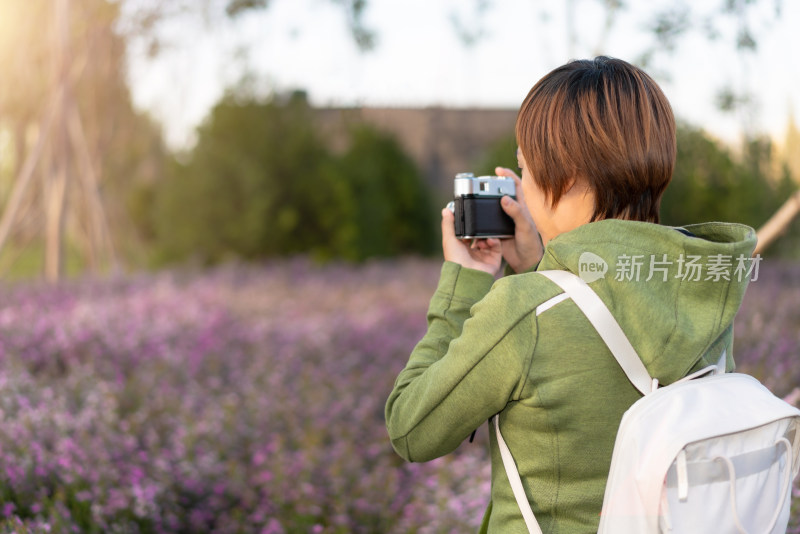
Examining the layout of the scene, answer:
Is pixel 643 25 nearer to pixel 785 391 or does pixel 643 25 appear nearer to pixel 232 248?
pixel 785 391

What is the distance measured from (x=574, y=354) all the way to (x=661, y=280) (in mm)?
Answer: 189

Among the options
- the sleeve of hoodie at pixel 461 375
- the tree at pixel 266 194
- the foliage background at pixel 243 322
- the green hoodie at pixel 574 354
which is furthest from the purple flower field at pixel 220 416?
the tree at pixel 266 194

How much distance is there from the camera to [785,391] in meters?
3.83

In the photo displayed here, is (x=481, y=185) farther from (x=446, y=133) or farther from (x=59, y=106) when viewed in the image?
(x=446, y=133)

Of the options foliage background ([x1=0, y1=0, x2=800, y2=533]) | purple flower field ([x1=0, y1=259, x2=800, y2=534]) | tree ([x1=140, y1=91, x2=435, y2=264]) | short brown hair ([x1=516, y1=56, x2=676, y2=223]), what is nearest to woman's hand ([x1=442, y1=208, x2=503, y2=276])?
short brown hair ([x1=516, y1=56, x2=676, y2=223])

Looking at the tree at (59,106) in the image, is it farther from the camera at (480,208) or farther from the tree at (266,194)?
the camera at (480,208)

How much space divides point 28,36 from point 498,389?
9.08 m

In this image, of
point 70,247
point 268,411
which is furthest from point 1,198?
point 268,411

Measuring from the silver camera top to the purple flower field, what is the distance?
165 centimetres

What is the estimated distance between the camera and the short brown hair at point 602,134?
1.22 m

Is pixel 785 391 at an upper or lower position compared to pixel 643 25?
lower

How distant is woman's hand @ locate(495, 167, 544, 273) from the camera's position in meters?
1.56

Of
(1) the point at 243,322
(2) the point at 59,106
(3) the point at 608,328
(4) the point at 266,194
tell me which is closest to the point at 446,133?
(4) the point at 266,194

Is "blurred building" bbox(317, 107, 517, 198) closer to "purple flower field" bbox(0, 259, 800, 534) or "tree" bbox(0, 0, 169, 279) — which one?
"tree" bbox(0, 0, 169, 279)
